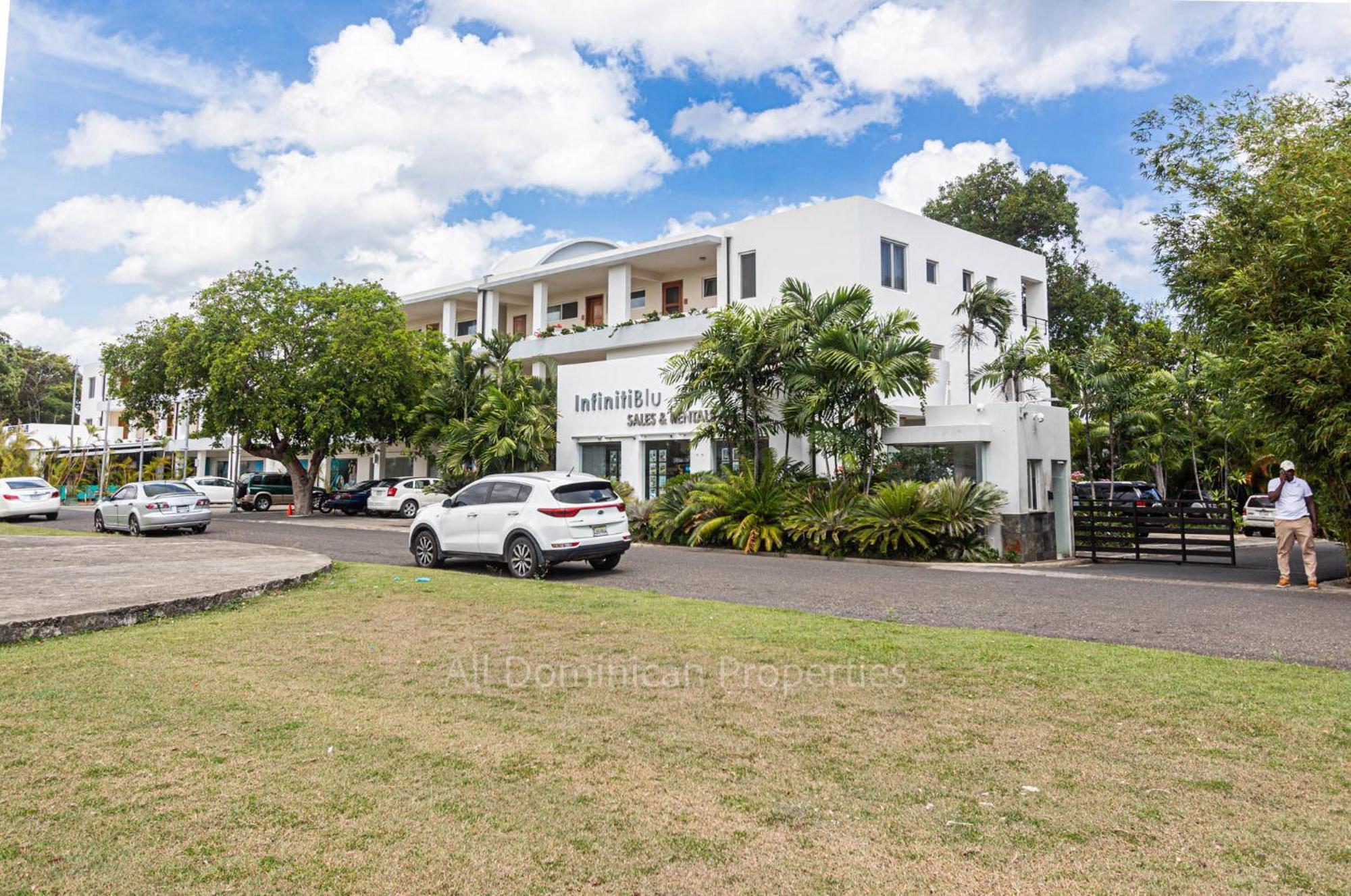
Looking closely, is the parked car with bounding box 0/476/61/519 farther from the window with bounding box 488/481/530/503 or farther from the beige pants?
the beige pants

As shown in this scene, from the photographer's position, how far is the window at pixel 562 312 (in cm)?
3759

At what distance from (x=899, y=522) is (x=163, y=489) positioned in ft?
63.0

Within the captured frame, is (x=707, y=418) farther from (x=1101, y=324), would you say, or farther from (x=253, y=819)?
(x=1101, y=324)

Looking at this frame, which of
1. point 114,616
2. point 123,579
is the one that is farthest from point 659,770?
point 123,579

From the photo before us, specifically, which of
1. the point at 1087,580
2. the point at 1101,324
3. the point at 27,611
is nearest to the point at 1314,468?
the point at 1087,580

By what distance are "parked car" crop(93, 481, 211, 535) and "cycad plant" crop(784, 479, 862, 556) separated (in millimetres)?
15867

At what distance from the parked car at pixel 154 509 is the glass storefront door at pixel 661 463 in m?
11.9

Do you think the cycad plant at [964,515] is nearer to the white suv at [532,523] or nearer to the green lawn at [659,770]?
the white suv at [532,523]

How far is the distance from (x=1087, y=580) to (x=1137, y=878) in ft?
38.8

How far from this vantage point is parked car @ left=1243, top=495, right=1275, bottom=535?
2761 centimetres

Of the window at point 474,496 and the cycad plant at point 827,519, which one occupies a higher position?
the window at point 474,496

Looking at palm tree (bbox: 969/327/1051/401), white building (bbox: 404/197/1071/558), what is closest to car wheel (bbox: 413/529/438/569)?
white building (bbox: 404/197/1071/558)

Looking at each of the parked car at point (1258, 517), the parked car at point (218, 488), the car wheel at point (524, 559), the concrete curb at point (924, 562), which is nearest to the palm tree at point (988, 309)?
the concrete curb at point (924, 562)

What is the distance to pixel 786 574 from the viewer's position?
1436 centimetres
